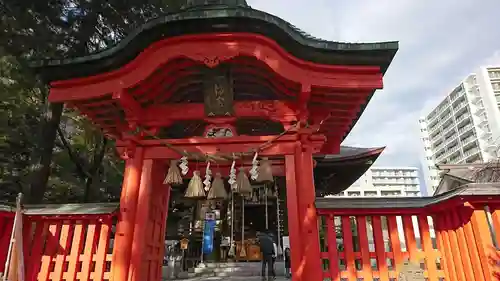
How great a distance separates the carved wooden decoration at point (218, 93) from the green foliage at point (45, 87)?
5470mm

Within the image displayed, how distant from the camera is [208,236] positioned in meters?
15.7

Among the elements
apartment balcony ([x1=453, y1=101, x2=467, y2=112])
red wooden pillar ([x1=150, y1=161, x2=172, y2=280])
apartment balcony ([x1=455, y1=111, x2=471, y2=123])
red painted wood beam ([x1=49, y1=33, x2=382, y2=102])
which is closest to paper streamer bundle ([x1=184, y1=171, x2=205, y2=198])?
red wooden pillar ([x1=150, y1=161, x2=172, y2=280])

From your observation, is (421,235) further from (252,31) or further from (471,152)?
(471,152)

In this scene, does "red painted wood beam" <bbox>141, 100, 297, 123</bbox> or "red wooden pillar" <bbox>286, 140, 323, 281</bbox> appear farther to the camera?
"red painted wood beam" <bbox>141, 100, 297, 123</bbox>

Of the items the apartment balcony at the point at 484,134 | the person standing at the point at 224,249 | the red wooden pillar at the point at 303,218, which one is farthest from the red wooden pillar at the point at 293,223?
the apartment balcony at the point at 484,134

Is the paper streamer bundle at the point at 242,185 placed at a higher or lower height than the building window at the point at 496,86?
lower

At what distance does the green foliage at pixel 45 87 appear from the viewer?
892 centimetres

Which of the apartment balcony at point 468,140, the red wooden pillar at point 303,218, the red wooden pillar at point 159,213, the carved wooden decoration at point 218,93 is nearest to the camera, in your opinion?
the red wooden pillar at point 303,218

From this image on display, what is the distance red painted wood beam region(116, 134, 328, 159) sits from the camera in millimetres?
5699

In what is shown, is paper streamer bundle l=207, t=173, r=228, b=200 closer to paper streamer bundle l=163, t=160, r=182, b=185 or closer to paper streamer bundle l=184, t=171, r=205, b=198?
paper streamer bundle l=184, t=171, r=205, b=198

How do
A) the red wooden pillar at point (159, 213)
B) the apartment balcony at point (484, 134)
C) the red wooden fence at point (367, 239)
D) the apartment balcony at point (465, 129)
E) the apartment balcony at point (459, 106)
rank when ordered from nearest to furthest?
the red wooden fence at point (367, 239), the red wooden pillar at point (159, 213), the apartment balcony at point (484, 134), the apartment balcony at point (465, 129), the apartment balcony at point (459, 106)

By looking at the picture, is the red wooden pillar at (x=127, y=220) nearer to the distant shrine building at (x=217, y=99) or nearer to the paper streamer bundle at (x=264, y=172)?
the distant shrine building at (x=217, y=99)

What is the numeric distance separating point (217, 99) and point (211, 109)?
19 centimetres

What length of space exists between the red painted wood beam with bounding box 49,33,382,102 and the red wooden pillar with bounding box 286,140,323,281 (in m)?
1.14
